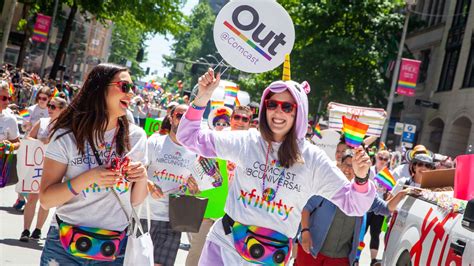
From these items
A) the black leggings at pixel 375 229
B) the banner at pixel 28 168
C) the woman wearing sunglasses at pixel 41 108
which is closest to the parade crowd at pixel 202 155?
the banner at pixel 28 168

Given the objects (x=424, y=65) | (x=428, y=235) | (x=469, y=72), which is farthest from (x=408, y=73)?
(x=428, y=235)

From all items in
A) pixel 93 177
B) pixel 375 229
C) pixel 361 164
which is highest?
pixel 361 164

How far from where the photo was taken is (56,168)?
411 centimetres

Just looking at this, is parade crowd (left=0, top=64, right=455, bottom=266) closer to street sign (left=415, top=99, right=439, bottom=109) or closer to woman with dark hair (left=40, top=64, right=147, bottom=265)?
woman with dark hair (left=40, top=64, right=147, bottom=265)

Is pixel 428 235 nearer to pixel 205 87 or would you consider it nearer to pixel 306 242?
pixel 306 242

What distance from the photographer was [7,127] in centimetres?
912

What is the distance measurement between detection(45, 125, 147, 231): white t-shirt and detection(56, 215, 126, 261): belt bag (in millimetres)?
42

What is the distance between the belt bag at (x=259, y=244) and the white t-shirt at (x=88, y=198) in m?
0.68

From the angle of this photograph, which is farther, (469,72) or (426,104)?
(426,104)

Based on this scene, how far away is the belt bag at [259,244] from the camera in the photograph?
4.47 metres

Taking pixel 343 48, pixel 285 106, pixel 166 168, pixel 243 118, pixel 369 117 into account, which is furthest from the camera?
pixel 343 48

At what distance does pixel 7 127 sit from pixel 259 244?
17.9 ft

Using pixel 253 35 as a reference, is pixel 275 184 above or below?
below

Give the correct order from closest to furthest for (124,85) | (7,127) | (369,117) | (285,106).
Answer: (124,85) < (285,106) < (369,117) < (7,127)
